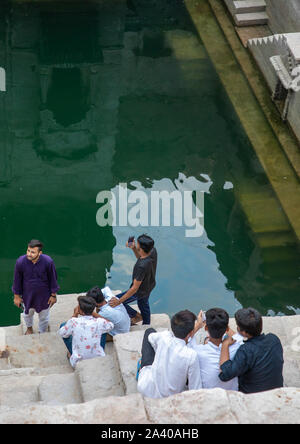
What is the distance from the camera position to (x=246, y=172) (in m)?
11.1

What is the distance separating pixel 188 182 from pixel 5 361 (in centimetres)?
480

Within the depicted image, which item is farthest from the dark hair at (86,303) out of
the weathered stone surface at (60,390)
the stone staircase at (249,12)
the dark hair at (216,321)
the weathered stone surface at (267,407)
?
the stone staircase at (249,12)

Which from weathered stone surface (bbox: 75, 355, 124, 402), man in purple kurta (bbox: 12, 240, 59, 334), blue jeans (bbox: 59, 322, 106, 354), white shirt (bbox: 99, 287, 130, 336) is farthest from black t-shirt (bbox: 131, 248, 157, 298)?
weathered stone surface (bbox: 75, 355, 124, 402)

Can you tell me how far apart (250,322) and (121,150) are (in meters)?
6.90

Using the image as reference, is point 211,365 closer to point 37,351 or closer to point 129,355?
point 129,355

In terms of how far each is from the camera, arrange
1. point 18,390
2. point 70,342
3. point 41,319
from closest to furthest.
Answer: point 18,390 → point 70,342 → point 41,319

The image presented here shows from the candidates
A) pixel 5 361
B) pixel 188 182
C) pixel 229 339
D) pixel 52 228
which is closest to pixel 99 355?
pixel 5 361

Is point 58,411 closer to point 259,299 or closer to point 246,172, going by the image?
point 259,299

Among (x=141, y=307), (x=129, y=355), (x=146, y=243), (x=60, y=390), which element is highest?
(x=146, y=243)

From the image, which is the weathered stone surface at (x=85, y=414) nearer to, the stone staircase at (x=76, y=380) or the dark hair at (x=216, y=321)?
the stone staircase at (x=76, y=380)

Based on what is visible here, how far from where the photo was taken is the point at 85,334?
631 cm

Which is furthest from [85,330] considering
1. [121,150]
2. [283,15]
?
[283,15]

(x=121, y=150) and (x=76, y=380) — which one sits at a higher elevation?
(x=121, y=150)

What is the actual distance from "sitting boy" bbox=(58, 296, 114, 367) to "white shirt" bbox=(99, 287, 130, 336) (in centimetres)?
37
